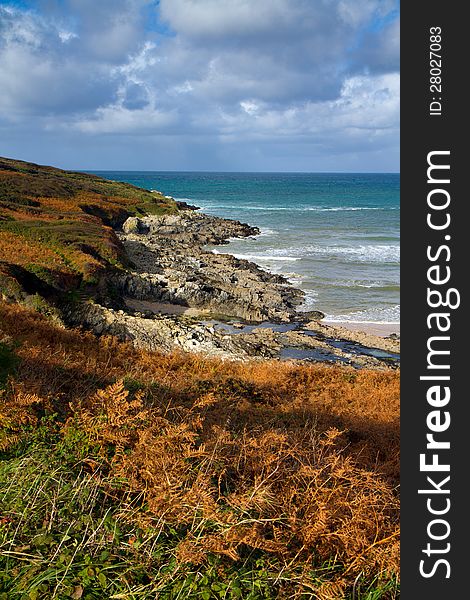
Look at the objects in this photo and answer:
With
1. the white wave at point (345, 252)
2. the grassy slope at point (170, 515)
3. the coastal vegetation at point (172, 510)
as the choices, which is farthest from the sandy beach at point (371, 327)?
the grassy slope at point (170, 515)

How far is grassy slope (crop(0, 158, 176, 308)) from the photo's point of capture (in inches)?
699

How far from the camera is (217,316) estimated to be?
2267 cm

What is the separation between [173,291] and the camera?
24078mm

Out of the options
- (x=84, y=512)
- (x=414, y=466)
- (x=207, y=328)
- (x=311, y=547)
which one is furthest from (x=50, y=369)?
(x=207, y=328)

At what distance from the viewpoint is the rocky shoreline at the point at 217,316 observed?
56.4 ft

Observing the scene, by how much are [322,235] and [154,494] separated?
5170 cm

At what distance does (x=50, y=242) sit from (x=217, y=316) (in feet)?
29.5

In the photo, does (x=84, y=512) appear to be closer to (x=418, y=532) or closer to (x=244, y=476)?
(x=244, y=476)

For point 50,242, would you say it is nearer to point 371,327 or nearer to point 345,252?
point 371,327

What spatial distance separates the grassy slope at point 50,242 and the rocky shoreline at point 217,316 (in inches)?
61.4

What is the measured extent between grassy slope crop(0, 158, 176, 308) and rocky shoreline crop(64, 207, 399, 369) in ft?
5.12

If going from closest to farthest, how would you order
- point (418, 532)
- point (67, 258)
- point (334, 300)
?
point (418, 532)
point (67, 258)
point (334, 300)

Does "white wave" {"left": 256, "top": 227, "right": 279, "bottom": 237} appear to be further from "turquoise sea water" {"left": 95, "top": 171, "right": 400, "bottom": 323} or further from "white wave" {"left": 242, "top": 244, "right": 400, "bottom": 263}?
"white wave" {"left": 242, "top": 244, "right": 400, "bottom": 263}

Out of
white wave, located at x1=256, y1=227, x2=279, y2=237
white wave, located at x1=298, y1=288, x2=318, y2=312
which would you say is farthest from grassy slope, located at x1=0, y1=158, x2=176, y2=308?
white wave, located at x1=256, y1=227, x2=279, y2=237
